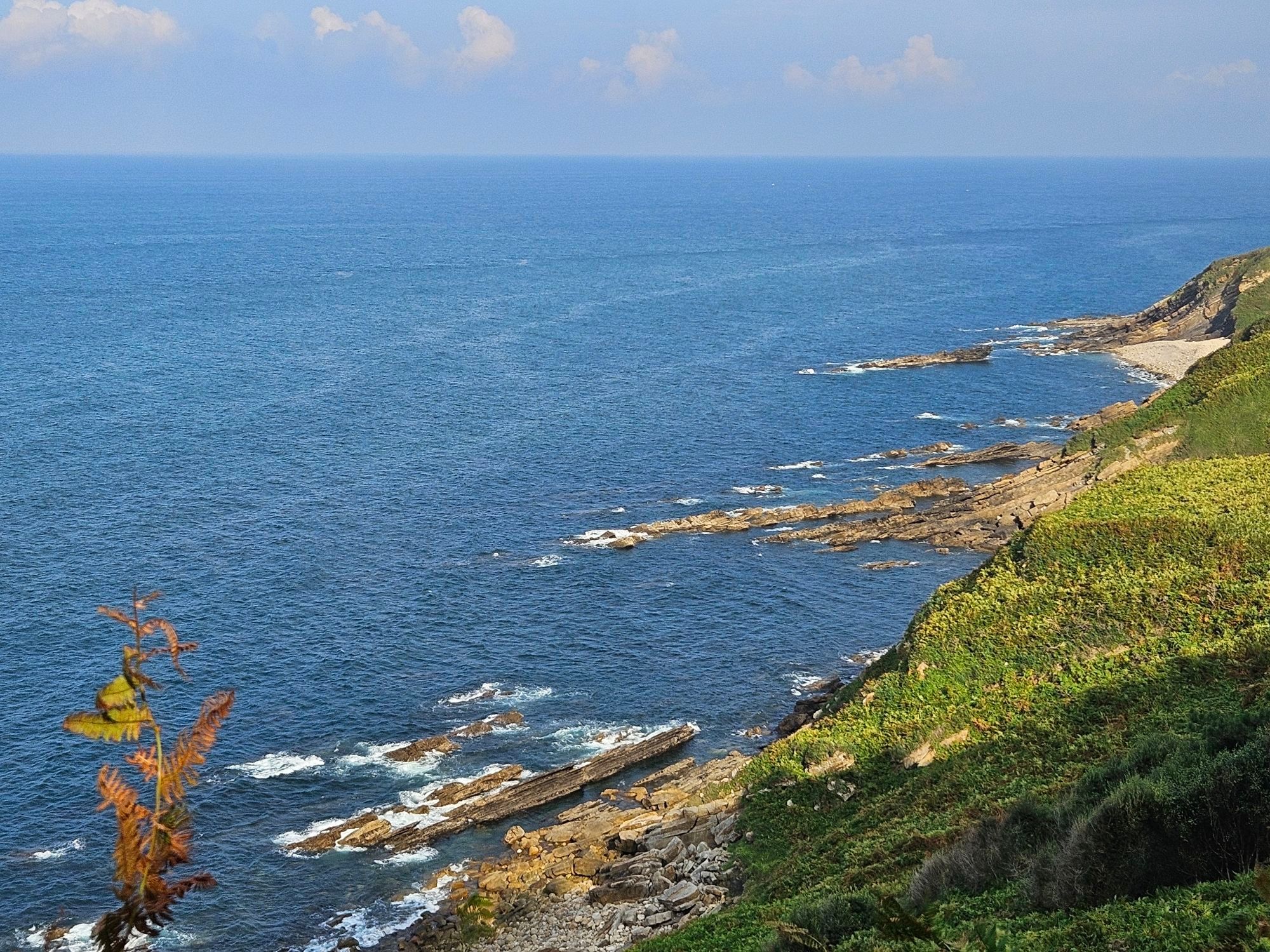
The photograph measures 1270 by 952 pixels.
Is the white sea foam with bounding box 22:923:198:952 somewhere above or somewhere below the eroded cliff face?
below

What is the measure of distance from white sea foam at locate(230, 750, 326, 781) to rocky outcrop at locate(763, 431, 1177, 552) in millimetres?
37781

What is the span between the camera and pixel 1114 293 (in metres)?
186

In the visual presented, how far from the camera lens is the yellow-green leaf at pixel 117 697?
801 cm

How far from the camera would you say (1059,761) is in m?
37.8

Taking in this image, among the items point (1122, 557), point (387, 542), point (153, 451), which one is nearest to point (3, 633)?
point (387, 542)

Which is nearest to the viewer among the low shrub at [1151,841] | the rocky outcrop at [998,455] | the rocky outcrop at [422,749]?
the low shrub at [1151,841]

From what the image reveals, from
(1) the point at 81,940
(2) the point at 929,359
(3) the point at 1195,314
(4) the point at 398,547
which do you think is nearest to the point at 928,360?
(2) the point at 929,359

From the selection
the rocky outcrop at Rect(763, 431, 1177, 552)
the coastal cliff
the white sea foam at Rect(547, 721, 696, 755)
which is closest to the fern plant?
the coastal cliff

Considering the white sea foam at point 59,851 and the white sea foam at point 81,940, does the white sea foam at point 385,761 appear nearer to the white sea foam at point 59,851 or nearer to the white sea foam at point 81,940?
the white sea foam at point 59,851

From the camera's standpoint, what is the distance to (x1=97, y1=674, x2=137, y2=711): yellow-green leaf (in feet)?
26.3

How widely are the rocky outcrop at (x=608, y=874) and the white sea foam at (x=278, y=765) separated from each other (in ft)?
37.8

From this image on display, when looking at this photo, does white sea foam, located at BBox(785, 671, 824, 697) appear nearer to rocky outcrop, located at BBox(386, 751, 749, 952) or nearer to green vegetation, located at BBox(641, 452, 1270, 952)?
green vegetation, located at BBox(641, 452, 1270, 952)

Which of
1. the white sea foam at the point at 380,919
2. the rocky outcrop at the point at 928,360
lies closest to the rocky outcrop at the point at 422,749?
the white sea foam at the point at 380,919

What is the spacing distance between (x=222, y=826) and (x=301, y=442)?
57.8 metres
